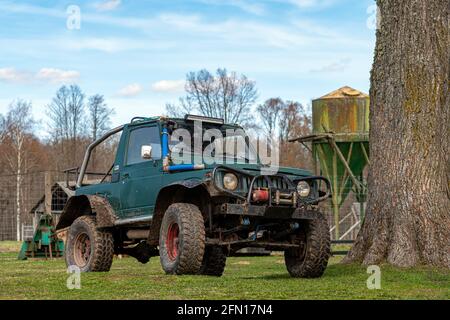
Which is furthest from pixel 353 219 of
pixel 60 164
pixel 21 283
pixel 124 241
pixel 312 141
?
pixel 60 164

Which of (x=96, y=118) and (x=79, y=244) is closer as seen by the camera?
(x=79, y=244)

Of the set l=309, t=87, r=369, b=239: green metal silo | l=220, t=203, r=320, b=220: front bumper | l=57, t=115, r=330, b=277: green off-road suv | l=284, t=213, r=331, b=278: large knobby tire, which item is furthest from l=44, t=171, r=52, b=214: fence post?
l=220, t=203, r=320, b=220: front bumper

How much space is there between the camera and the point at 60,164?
73.5 meters

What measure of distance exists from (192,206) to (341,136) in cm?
2016

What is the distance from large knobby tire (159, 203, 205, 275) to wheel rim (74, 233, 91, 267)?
2.49m

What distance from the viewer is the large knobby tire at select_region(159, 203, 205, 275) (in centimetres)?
1085

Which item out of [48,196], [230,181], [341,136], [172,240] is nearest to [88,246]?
[172,240]

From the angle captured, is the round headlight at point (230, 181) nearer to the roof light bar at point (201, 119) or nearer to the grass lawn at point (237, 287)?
the grass lawn at point (237, 287)

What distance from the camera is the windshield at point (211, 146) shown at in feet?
40.8

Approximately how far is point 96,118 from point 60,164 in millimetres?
7606

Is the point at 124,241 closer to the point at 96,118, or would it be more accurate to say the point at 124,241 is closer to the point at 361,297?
the point at 361,297

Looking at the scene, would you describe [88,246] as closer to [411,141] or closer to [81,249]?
[81,249]

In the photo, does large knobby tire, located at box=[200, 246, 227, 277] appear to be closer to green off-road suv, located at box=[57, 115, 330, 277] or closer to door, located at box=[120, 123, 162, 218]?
green off-road suv, located at box=[57, 115, 330, 277]

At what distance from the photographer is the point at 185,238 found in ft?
35.5
